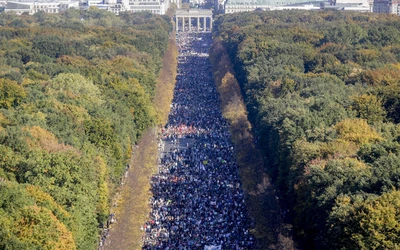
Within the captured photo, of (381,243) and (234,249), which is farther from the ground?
(381,243)

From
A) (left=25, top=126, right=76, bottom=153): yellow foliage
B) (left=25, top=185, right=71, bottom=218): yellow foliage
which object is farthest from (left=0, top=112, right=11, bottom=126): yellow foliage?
(left=25, top=185, right=71, bottom=218): yellow foliage

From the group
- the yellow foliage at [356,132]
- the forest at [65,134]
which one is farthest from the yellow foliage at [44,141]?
the yellow foliage at [356,132]

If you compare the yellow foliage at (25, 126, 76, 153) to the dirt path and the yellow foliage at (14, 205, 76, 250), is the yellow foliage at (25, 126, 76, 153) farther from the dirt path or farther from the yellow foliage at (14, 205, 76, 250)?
the yellow foliage at (14, 205, 76, 250)

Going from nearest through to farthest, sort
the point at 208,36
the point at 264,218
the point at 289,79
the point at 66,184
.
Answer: the point at 66,184, the point at 264,218, the point at 289,79, the point at 208,36

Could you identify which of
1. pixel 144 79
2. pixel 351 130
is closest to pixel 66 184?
pixel 351 130

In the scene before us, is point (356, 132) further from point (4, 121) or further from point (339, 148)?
point (4, 121)

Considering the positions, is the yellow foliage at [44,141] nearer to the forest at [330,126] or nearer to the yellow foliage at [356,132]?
the forest at [330,126]

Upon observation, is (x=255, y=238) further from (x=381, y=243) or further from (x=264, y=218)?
(x=381, y=243)
